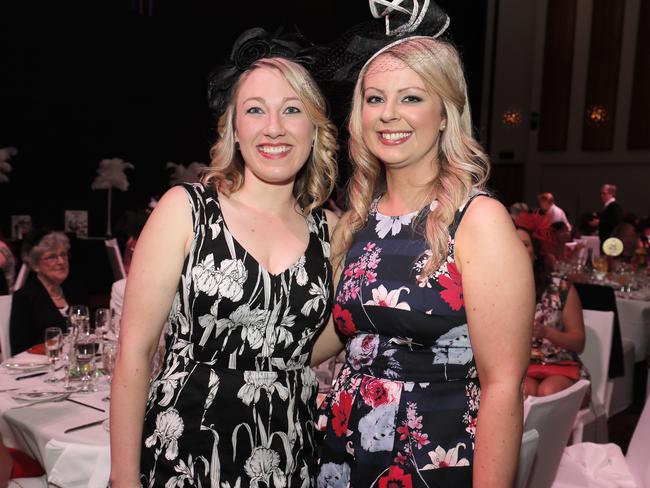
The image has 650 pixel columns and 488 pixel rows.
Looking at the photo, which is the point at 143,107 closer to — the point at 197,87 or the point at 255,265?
the point at 197,87

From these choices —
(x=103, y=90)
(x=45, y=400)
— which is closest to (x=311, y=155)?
(x=45, y=400)

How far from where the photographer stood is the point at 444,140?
72.7 inches

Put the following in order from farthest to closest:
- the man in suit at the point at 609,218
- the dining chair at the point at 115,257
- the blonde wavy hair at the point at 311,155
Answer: the man in suit at the point at 609,218
the dining chair at the point at 115,257
the blonde wavy hair at the point at 311,155

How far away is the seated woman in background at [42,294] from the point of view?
3.82m

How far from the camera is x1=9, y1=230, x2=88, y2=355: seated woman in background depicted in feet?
12.5

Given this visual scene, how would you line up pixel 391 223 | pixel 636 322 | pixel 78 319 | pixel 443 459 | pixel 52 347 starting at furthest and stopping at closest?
pixel 636 322 → pixel 78 319 → pixel 52 347 → pixel 391 223 → pixel 443 459

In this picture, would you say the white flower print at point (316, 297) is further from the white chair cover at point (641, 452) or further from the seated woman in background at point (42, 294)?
the seated woman in background at point (42, 294)

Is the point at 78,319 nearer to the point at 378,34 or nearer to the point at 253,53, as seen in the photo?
the point at 253,53

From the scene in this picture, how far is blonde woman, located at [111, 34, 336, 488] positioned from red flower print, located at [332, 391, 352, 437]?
98mm

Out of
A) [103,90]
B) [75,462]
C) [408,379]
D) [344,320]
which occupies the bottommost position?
[75,462]

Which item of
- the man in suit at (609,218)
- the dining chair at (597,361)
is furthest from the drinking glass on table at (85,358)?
the man in suit at (609,218)

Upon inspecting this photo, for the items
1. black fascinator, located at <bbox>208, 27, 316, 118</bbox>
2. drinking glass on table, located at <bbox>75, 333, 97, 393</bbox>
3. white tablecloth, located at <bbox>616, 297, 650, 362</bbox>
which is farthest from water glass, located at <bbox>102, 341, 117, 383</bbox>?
white tablecloth, located at <bbox>616, 297, 650, 362</bbox>

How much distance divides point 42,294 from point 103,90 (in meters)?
6.91

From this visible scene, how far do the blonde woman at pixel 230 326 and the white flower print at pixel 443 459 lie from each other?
0.38 meters
